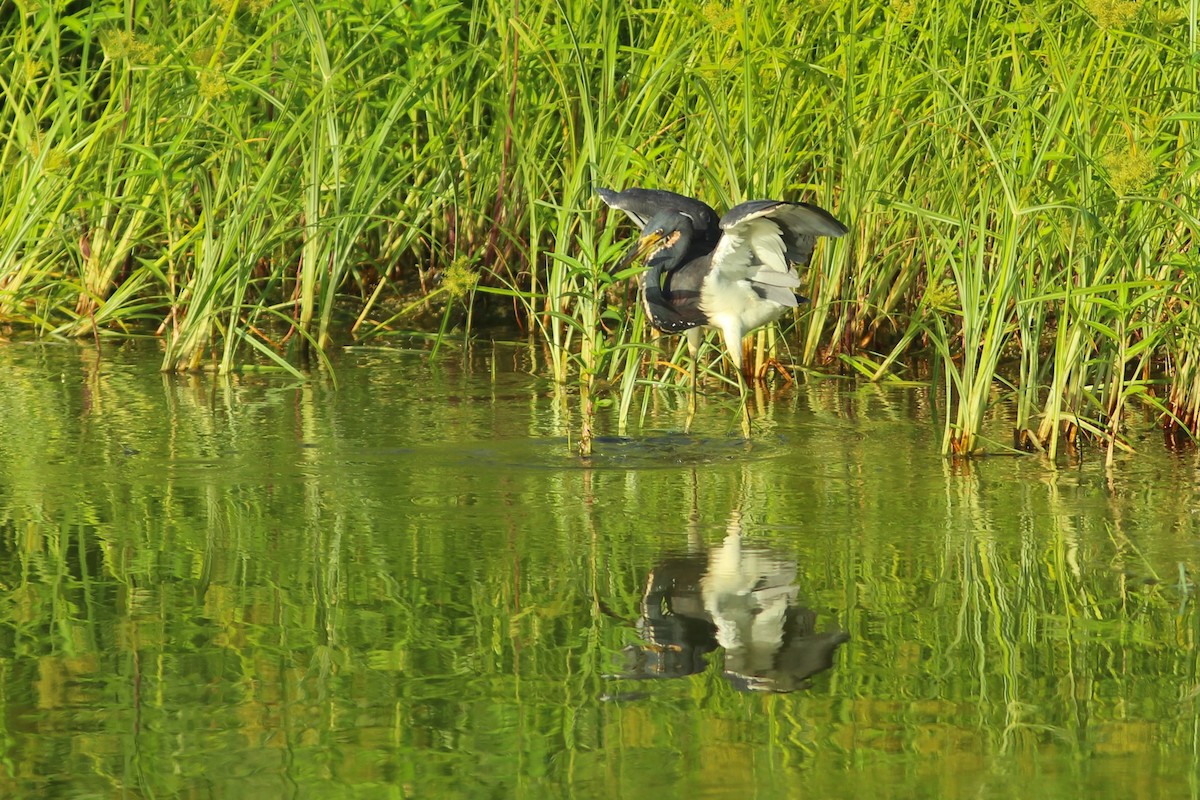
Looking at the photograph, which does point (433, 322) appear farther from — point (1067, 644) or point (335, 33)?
point (1067, 644)

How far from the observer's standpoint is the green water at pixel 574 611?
297 centimetres

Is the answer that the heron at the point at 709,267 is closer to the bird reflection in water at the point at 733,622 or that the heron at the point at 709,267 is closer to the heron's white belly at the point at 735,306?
the heron's white belly at the point at 735,306

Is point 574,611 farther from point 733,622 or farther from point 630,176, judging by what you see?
point 630,176

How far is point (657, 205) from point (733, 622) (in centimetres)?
247

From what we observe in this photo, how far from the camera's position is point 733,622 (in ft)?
12.5

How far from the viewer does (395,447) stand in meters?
5.62

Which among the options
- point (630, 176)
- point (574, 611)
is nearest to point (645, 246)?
point (630, 176)

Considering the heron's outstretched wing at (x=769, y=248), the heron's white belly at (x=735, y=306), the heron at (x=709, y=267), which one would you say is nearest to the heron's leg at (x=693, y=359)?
the heron at (x=709, y=267)

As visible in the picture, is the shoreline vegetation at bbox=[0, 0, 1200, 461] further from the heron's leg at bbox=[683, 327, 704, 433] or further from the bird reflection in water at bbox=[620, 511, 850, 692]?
the bird reflection in water at bbox=[620, 511, 850, 692]

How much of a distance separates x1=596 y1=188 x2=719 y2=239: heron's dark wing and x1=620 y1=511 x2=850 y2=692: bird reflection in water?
182cm

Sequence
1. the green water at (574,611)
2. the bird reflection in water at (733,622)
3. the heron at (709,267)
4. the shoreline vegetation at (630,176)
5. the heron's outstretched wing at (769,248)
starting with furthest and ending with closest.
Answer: the heron at (709,267)
the heron's outstretched wing at (769,248)
the shoreline vegetation at (630,176)
the bird reflection in water at (733,622)
the green water at (574,611)

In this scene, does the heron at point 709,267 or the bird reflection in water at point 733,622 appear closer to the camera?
the bird reflection in water at point 733,622

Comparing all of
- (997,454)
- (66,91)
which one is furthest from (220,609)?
(66,91)

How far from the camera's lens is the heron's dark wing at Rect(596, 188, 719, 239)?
5.99 meters
